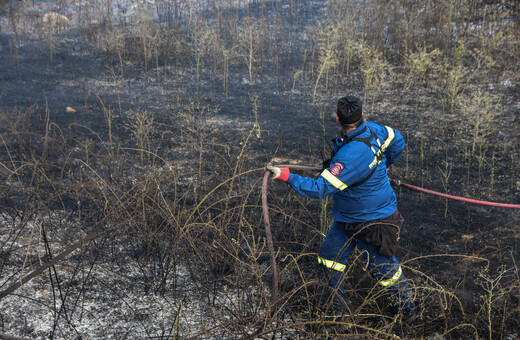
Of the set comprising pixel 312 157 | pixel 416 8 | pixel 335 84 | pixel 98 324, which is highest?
pixel 416 8

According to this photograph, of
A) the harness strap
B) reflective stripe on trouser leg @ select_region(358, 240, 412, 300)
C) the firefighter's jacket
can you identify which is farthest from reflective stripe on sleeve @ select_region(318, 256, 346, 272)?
the harness strap

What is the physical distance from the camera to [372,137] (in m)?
3.20

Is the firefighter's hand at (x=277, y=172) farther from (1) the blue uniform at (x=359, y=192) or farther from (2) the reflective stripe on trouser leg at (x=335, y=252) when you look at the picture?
(2) the reflective stripe on trouser leg at (x=335, y=252)

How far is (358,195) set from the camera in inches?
126

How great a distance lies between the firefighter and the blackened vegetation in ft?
0.67

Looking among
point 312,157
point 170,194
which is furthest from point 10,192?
point 312,157

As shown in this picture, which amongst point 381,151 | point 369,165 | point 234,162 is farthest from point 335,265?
point 234,162

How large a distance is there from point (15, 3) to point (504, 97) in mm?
13427

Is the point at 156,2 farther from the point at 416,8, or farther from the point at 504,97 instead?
the point at 504,97

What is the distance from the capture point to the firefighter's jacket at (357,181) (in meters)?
3.01

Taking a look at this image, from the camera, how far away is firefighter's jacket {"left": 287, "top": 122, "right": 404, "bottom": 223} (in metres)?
3.01

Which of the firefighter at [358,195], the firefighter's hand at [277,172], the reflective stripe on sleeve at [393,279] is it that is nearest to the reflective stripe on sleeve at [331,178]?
the firefighter at [358,195]

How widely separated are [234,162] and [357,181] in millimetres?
2806

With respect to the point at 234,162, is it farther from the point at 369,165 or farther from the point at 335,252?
the point at 369,165
